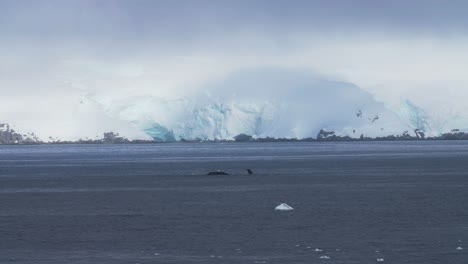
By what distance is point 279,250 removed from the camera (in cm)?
2997

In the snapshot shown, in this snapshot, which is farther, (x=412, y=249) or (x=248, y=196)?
(x=248, y=196)

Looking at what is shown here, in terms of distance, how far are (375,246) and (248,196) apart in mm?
27133

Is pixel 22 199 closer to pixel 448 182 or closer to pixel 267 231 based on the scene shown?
pixel 267 231

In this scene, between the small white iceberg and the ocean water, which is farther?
the small white iceberg

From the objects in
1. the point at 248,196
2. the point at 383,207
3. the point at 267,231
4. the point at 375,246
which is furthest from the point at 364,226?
the point at 248,196

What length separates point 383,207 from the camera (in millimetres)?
47188

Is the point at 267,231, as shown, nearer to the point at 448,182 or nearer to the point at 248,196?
the point at 248,196

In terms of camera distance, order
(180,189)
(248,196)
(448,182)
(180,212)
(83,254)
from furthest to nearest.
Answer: (448,182), (180,189), (248,196), (180,212), (83,254)

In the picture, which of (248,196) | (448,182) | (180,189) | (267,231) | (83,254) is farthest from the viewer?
(448,182)

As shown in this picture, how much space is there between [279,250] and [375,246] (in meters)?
3.02

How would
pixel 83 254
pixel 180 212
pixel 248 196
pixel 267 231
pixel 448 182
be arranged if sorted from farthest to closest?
pixel 448 182
pixel 248 196
pixel 180 212
pixel 267 231
pixel 83 254

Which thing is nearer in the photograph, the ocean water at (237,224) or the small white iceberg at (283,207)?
the ocean water at (237,224)

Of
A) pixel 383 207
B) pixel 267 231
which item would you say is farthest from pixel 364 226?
pixel 383 207

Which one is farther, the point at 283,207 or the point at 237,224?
the point at 283,207
